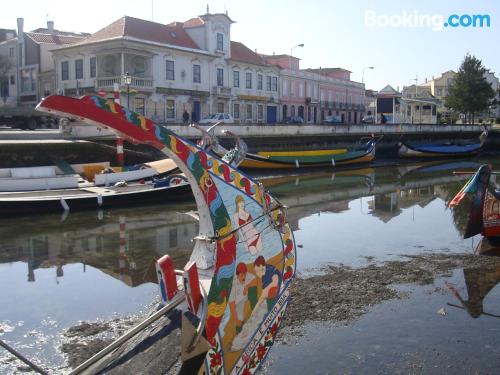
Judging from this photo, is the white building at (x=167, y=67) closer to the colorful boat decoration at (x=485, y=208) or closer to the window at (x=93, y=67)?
the window at (x=93, y=67)

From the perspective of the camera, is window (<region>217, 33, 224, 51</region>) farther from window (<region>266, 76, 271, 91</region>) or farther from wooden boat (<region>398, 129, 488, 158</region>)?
wooden boat (<region>398, 129, 488, 158</region>)

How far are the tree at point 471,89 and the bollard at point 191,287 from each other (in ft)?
194

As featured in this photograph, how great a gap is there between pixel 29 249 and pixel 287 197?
11225 mm

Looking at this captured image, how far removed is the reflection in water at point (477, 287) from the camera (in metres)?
8.55

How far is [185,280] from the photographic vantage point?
181 inches

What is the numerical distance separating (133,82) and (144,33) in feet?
15.0

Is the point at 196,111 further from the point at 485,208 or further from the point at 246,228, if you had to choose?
the point at 246,228

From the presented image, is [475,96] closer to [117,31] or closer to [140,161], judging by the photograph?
[117,31]

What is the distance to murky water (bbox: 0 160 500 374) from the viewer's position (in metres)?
6.82

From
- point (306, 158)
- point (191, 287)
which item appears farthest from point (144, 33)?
point (191, 287)

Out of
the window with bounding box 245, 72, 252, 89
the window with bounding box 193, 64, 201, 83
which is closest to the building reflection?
the window with bounding box 193, 64, 201, 83

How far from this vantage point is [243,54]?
46.1 m

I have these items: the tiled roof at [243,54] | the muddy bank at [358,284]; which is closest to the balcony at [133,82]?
the tiled roof at [243,54]

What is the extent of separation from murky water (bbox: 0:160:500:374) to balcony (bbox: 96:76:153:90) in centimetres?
1759
